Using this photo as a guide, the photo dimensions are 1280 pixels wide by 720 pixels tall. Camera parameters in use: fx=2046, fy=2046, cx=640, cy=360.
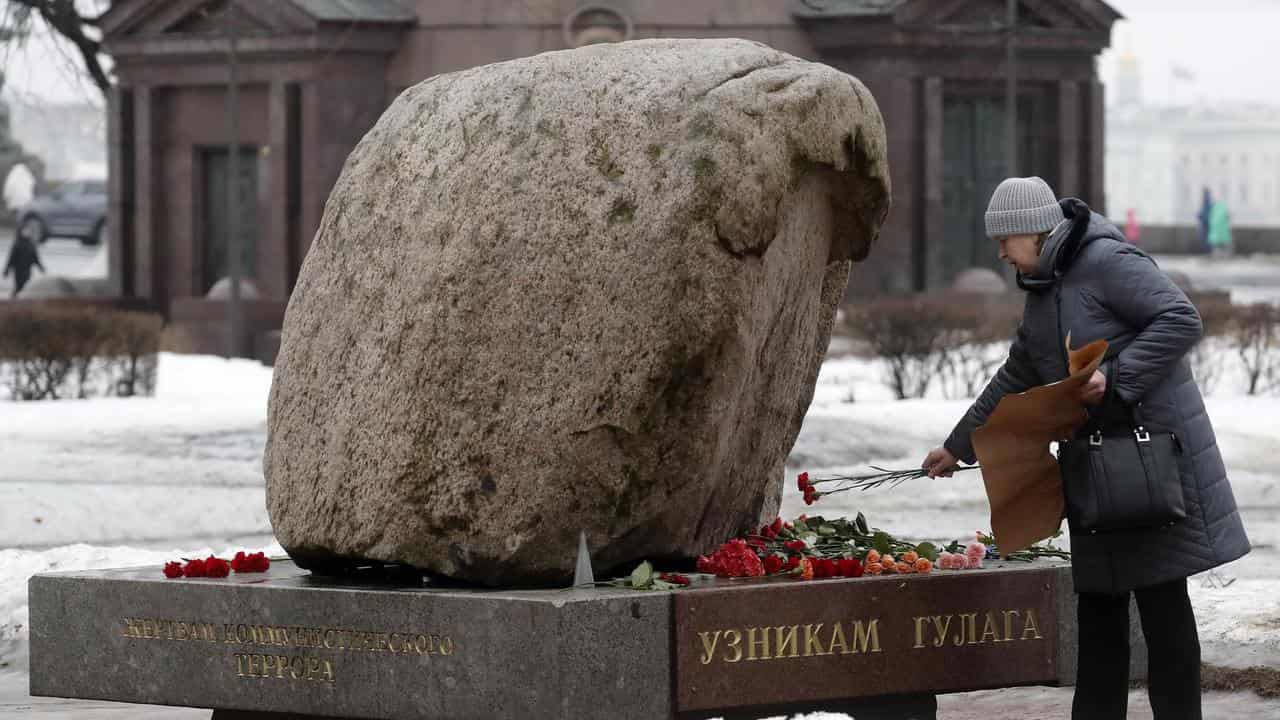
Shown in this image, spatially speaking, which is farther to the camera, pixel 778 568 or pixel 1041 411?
pixel 778 568

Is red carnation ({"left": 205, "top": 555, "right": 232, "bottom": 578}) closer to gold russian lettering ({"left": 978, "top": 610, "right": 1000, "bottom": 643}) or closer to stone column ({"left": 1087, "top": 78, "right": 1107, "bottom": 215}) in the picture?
gold russian lettering ({"left": 978, "top": 610, "right": 1000, "bottom": 643})

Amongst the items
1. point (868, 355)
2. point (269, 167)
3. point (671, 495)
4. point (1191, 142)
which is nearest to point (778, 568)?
point (671, 495)

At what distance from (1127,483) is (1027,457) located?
331mm

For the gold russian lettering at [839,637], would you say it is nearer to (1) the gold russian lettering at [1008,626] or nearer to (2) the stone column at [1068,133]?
(1) the gold russian lettering at [1008,626]

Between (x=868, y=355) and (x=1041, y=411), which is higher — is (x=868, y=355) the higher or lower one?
the lower one

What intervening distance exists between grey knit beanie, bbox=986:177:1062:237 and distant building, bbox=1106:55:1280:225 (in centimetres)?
13453

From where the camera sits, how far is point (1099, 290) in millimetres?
5359

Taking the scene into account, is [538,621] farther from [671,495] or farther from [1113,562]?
[1113,562]

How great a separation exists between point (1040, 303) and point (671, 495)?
3.69ft

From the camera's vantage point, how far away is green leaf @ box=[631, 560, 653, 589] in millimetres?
5367

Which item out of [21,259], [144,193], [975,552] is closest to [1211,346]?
[144,193]

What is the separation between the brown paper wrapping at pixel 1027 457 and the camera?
17.3ft

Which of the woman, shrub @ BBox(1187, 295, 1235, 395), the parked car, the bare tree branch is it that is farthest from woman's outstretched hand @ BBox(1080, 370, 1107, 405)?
the parked car

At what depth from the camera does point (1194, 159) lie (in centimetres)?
13888
